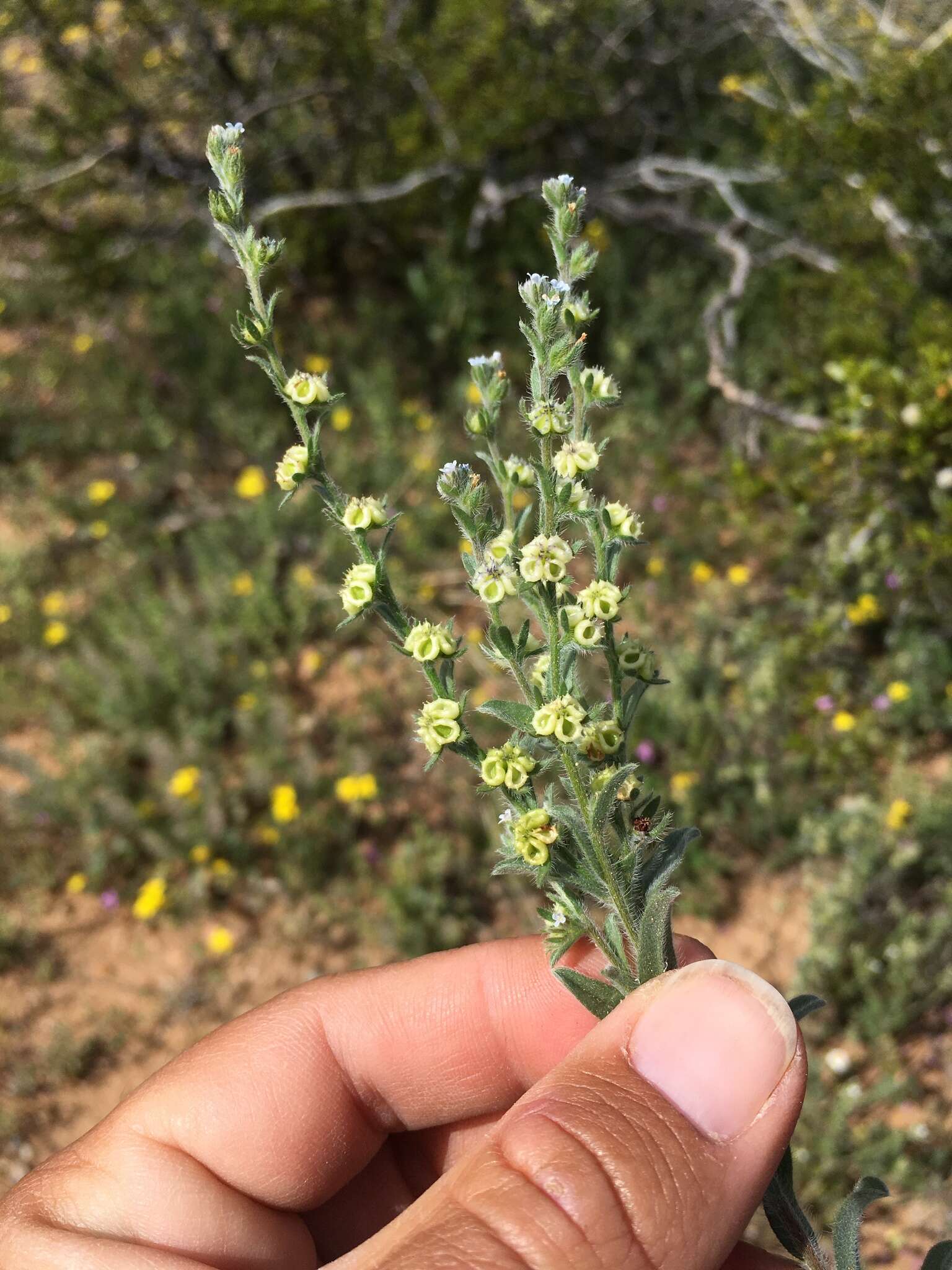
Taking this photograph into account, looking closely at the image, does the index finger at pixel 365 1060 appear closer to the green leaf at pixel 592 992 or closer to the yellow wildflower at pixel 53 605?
the green leaf at pixel 592 992

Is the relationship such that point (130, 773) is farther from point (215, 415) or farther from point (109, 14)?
point (109, 14)

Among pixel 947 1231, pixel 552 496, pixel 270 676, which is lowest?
pixel 947 1231

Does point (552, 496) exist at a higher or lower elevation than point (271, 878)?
higher

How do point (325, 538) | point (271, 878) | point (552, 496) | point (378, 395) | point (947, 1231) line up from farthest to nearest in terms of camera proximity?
point (378, 395)
point (325, 538)
point (271, 878)
point (947, 1231)
point (552, 496)

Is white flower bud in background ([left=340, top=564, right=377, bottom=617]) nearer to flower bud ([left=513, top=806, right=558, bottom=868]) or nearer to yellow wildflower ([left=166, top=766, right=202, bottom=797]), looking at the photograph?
flower bud ([left=513, top=806, right=558, bottom=868])

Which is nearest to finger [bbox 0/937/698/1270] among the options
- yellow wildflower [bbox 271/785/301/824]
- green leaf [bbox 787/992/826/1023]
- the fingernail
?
green leaf [bbox 787/992/826/1023]

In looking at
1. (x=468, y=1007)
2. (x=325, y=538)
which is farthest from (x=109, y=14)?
(x=468, y=1007)

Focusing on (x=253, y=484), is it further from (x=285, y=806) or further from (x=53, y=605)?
(x=285, y=806)
